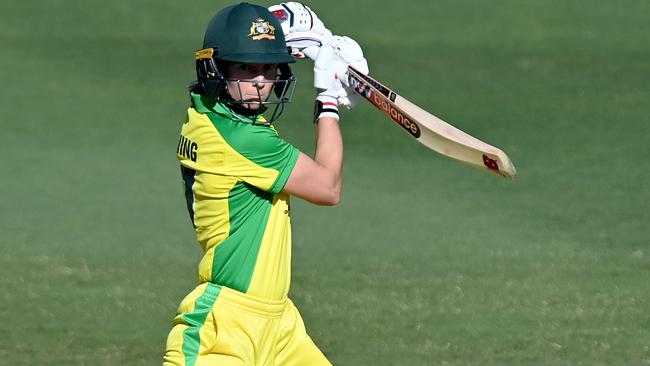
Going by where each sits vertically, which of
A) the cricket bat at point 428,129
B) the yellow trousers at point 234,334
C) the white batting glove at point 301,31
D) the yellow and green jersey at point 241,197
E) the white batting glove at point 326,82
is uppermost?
the white batting glove at point 301,31

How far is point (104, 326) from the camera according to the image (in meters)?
9.53

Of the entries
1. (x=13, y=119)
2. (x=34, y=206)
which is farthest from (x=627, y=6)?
(x=34, y=206)

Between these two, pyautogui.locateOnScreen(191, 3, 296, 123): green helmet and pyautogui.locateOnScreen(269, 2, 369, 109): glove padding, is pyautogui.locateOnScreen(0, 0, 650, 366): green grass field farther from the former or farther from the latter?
pyautogui.locateOnScreen(191, 3, 296, 123): green helmet

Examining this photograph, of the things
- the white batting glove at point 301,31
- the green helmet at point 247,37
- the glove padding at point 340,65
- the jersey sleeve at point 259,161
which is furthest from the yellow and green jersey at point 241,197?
the white batting glove at point 301,31

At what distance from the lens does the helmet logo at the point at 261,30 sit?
5703 mm

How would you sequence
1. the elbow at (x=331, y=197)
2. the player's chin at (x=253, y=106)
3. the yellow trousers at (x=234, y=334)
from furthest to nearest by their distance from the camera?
1. the elbow at (x=331, y=197)
2. the player's chin at (x=253, y=106)
3. the yellow trousers at (x=234, y=334)

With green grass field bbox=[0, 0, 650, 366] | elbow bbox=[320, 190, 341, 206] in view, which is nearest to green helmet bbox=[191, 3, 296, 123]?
→ elbow bbox=[320, 190, 341, 206]

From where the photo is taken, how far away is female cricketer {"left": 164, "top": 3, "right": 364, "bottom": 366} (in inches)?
224

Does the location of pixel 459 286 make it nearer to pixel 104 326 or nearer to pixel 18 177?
pixel 104 326

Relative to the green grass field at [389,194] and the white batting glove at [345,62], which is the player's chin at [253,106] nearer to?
the white batting glove at [345,62]

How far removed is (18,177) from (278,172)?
8573mm

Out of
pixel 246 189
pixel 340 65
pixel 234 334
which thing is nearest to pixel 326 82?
pixel 340 65

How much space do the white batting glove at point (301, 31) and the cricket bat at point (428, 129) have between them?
197 millimetres

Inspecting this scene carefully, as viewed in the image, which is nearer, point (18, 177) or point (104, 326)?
point (104, 326)
